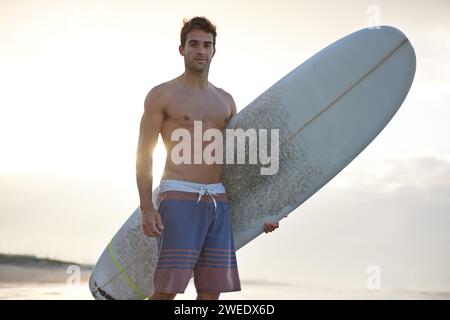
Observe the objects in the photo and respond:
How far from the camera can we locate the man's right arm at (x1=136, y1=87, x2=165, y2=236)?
309cm

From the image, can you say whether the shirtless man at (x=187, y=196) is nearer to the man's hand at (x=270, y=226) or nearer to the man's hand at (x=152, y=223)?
the man's hand at (x=152, y=223)

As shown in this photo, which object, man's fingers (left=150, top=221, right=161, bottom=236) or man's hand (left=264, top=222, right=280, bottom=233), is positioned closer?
man's fingers (left=150, top=221, right=161, bottom=236)

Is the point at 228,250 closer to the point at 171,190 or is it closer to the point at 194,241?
the point at 194,241

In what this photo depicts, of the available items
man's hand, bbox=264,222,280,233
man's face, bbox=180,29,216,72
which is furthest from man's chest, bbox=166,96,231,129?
man's hand, bbox=264,222,280,233

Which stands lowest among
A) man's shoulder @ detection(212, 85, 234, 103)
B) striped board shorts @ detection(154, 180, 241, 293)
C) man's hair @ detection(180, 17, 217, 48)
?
striped board shorts @ detection(154, 180, 241, 293)

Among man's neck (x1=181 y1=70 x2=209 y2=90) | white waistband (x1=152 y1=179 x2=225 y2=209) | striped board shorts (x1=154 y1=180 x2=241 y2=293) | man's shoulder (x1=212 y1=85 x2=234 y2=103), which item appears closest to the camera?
striped board shorts (x1=154 y1=180 x2=241 y2=293)

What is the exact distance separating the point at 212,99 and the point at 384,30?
1.42 metres

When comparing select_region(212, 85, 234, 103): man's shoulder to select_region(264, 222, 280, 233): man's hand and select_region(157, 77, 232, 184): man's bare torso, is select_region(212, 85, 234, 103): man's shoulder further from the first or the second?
select_region(264, 222, 280, 233): man's hand

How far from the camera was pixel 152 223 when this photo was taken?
307 cm

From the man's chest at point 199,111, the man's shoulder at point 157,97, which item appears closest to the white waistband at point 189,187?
the man's chest at point 199,111

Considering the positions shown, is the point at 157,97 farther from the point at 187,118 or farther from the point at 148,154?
the point at 148,154

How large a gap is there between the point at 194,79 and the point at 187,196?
685mm

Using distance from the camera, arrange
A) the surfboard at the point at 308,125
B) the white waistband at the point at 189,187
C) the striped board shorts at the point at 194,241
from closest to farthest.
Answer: the striped board shorts at the point at 194,241 < the white waistband at the point at 189,187 < the surfboard at the point at 308,125

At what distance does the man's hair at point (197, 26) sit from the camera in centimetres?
326
